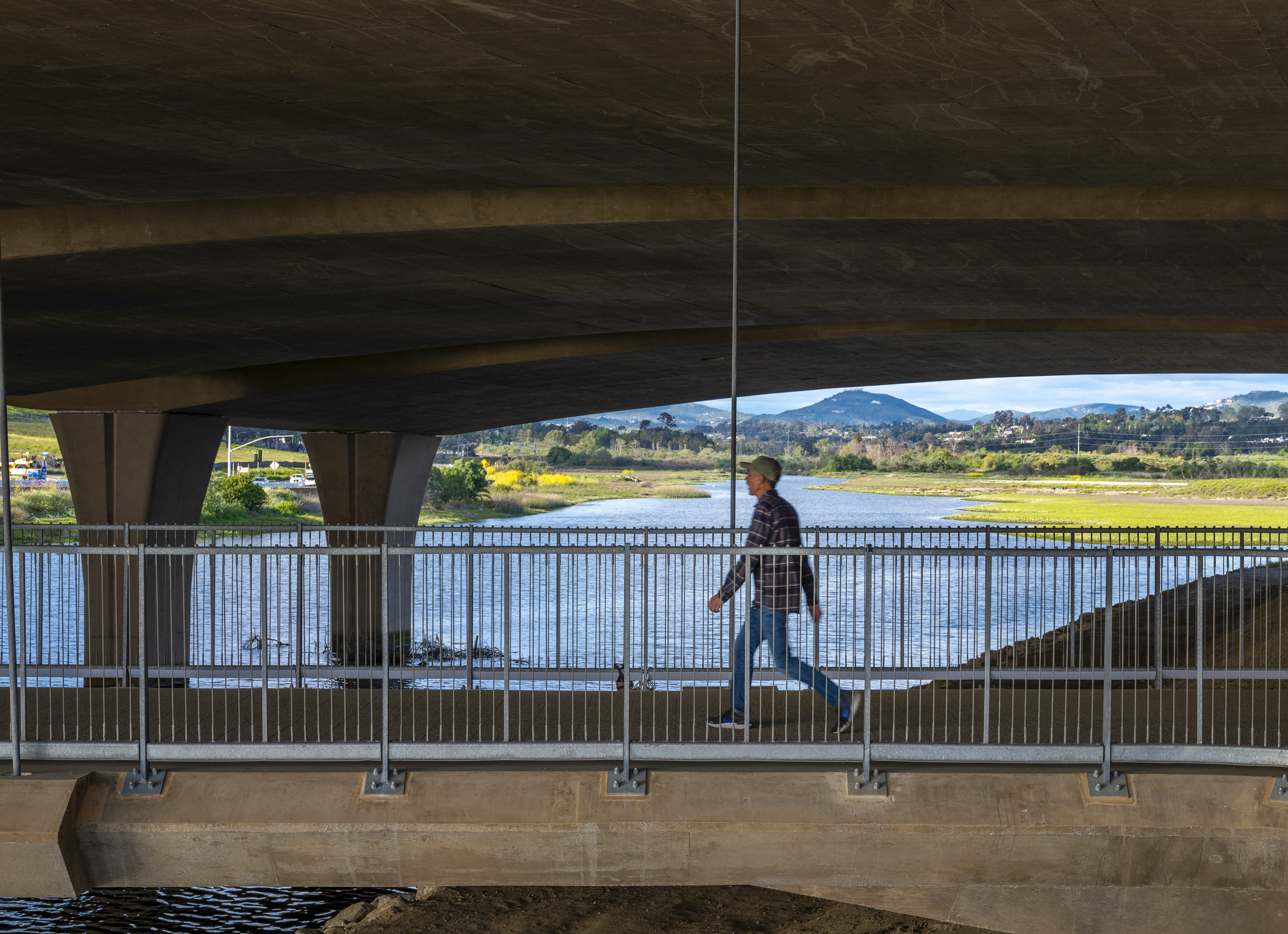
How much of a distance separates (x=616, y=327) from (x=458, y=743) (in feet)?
48.5

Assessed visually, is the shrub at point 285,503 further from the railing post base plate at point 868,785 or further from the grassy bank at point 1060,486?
the railing post base plate at point 868,785

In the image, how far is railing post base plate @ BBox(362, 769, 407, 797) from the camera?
7.43 metres

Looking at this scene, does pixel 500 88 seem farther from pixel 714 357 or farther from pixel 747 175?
pixel 714 357

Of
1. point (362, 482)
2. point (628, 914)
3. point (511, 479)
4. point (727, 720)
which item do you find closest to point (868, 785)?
point (727, 720)

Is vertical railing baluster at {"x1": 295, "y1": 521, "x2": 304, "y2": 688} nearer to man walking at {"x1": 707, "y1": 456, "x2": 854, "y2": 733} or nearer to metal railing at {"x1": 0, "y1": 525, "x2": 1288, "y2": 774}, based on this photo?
metal railing at {"x1": 0, "y1": 525, "x2": 1288, "y2": 774}

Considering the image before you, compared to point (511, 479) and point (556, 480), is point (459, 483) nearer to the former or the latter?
point (511, 479)

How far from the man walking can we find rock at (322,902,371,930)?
598 centimetres

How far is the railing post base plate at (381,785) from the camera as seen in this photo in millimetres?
7426

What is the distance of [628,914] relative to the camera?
11.7 meters

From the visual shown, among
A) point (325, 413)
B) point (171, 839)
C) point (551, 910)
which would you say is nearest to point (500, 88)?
point (171, 839)

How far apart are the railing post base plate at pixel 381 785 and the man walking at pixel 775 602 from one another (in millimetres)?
1972

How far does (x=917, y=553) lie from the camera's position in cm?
775

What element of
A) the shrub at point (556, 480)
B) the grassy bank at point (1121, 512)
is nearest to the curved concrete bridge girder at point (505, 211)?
the grassy bank at point (1121, 512)

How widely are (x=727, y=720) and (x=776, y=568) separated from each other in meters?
1.26
